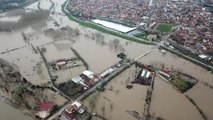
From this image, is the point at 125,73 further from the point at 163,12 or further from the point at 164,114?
the point at 163,12

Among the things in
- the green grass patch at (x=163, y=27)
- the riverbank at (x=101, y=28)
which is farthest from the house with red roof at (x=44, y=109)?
the green grass patch at (x=163, y=27)

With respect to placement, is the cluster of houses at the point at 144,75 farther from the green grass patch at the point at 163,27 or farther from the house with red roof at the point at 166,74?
the green grass patch at the point at 163,27

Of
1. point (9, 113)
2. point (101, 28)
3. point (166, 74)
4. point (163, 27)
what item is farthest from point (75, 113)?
point (163, 27)

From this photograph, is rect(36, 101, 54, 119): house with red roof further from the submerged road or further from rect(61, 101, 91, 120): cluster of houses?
rect(61, 101, 91, 120): cluster of houses

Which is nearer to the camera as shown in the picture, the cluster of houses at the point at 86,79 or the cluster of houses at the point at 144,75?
the cluster of houses at the point at 86,79

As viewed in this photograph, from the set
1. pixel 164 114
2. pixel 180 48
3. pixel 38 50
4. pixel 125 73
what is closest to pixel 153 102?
pixel 164 114

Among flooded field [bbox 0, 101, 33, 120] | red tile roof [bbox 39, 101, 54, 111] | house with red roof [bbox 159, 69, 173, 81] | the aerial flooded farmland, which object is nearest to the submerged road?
→ the aerial flooded farmland

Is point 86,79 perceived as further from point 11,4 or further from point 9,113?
point 11,4
